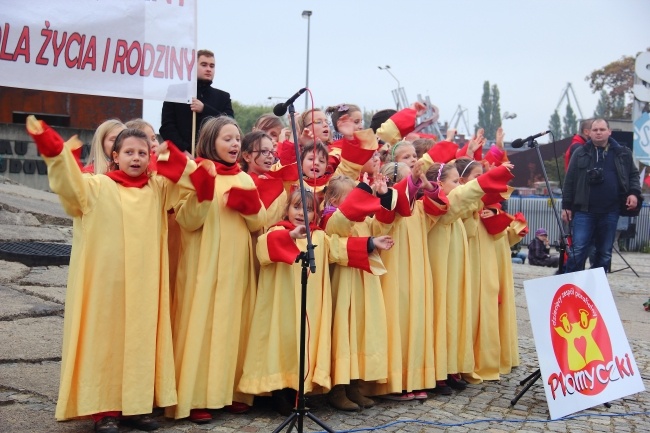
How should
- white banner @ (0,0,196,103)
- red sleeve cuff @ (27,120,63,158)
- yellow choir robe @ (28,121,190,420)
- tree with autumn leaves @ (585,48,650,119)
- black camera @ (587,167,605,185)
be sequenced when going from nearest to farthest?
red sleeve cuff @ (27,120,63,158), yellow choir robe @ (28,121,190,420), white banner @ (0,0,196,103), black camera @ (587,167,605,185), tree with autumn leaves @ (585,48,650,119)

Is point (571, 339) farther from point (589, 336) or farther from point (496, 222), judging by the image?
point (496, 222)

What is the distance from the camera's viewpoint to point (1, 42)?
14.8 feet

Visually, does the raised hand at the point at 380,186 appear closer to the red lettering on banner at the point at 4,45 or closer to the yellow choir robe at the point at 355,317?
the yellow choir robe at the point at 355,317

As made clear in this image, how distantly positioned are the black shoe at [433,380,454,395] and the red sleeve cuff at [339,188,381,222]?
159 cm

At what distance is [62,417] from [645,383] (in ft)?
14.4

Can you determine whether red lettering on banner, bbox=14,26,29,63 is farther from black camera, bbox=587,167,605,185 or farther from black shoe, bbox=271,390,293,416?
black camera, bbox=587,167,605,185

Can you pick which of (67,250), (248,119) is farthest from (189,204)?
(248,119)

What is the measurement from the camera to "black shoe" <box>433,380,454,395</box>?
19.5ft

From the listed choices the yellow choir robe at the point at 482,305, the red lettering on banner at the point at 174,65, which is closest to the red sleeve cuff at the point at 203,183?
the red lettering on banner at the point at 174,65

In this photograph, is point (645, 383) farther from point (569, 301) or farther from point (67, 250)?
point (67, 250)

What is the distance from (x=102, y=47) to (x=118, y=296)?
146 centimetres

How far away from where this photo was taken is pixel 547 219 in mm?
24016

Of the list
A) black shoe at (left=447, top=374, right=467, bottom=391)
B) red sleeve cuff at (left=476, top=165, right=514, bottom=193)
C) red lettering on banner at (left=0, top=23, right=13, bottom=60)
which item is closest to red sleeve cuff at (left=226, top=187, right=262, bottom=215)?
red lettering on banner at (left=0, top=23, right=13, bottom=60)

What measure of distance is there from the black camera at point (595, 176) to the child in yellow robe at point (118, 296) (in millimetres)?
6336
